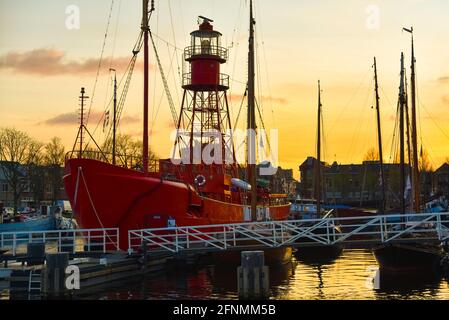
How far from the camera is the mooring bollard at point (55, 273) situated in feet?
80.5

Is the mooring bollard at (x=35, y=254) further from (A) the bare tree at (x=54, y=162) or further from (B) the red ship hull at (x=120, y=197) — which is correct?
(A) the bare tree at (x=54, y=162)

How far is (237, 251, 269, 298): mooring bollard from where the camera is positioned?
23.8m

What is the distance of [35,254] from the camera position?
1190 inches

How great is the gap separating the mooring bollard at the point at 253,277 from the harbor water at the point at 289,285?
1.20 meters

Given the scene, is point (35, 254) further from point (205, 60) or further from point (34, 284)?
point (205, 60)

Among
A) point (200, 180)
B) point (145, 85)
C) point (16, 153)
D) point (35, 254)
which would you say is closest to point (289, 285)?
point (35, 254)

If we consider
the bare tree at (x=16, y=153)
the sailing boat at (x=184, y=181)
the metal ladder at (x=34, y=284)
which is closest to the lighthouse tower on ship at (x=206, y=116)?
the sailing boat at (x=184, y=181)

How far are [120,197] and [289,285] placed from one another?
9.43 metres

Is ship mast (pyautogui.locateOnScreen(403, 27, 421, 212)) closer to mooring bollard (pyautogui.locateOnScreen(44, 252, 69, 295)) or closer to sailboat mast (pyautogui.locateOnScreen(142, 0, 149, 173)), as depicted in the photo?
sailboat mast (pyautogui.locateOnScreen(142, 0, 149, 173))

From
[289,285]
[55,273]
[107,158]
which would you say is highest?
[107,158]

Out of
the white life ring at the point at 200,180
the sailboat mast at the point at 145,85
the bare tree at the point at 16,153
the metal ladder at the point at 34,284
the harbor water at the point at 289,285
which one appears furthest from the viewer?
the bare tree at the point at 16,153

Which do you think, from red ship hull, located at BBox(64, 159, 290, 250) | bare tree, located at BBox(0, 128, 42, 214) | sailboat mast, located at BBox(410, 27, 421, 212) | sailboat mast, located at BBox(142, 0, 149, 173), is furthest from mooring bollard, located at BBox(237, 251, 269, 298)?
bare tree, located at BBox(0, 128, 42, 214)
